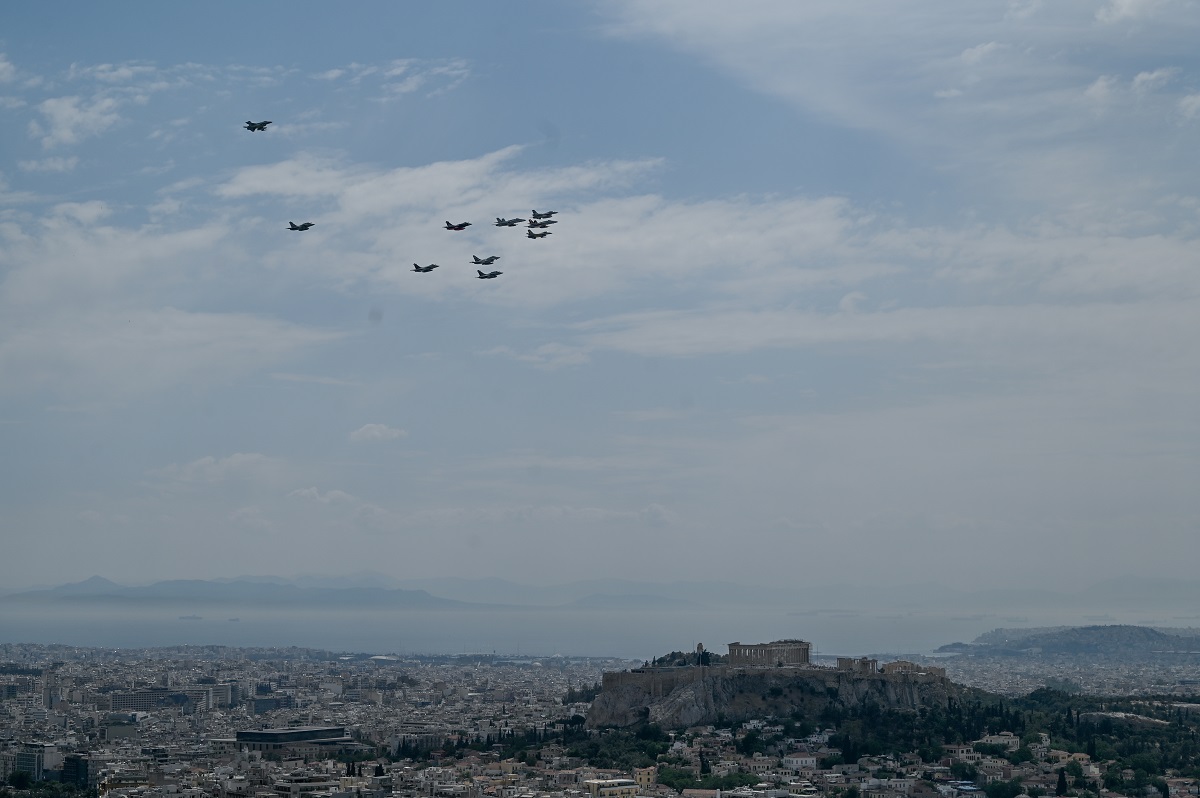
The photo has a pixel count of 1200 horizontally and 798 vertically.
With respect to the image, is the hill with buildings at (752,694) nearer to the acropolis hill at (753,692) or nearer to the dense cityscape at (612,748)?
the acropolis hill at (753,692)

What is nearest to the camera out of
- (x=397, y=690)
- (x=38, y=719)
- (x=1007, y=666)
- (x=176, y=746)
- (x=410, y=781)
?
(x=410, y=781)

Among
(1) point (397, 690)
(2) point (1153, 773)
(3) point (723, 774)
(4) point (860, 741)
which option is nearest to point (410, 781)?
(3) point (723, 774)

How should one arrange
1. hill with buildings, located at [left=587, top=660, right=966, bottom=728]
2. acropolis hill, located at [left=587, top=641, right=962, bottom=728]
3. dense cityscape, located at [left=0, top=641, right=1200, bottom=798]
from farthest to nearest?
1. acropolis hill, located at [left=587, top=641, right=962, bottom=728]
2. hill with buildings, located at [left=587, top=660, right=966, bottom=728]
3. dense cityscape, located at [left=0, top=641, right=1200, bottom=798]

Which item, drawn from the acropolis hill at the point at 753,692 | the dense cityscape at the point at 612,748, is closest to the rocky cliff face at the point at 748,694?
the acropolis hill at the point at 753,692

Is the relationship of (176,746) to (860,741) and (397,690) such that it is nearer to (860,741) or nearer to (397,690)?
(860,741)

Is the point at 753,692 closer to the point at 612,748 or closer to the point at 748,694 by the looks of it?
the point at 748,694

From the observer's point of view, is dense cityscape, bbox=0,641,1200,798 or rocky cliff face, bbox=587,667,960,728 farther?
rocky cliff face, bbox=587,667,960,728

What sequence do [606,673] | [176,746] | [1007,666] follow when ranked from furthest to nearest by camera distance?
[1007,666]
[606,673]
[176,746]

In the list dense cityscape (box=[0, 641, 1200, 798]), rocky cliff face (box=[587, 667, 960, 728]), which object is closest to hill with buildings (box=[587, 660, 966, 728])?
rocky cliff face (box=[587, 667, 960, 728])

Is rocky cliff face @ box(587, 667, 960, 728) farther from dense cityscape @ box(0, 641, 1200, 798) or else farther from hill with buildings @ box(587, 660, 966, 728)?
dense cityscape @ box(0, 641, 1200, 798)
